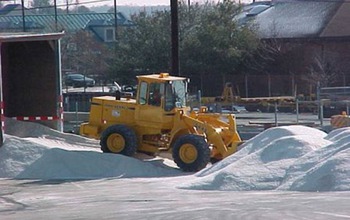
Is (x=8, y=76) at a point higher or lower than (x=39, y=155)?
higher

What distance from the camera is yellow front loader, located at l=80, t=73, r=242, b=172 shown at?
28359mm

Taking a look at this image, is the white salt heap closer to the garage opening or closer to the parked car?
the garage opening

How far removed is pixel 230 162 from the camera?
82.3ft

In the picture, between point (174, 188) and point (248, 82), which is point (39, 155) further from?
point (248, 82)

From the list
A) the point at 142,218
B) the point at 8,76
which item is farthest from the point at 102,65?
the point at 142,218

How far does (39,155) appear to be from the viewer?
28516mm

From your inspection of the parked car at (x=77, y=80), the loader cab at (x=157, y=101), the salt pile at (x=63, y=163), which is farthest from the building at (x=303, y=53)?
the salt pile at (x=63, y=163)

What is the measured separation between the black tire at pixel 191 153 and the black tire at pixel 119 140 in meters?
1.56

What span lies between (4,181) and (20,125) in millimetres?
6971

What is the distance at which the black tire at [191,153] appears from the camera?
27469 millimetres

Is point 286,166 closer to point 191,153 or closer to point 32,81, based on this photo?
point 191,153

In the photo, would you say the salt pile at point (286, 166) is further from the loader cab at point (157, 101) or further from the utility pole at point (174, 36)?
the utility pole at point (174, 36)

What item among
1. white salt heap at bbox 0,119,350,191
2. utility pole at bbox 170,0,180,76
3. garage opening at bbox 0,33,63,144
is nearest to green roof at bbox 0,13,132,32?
utility pole at bbox 170,0,180,76

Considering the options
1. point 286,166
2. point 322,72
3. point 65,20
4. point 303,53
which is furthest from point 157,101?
point 65,20
